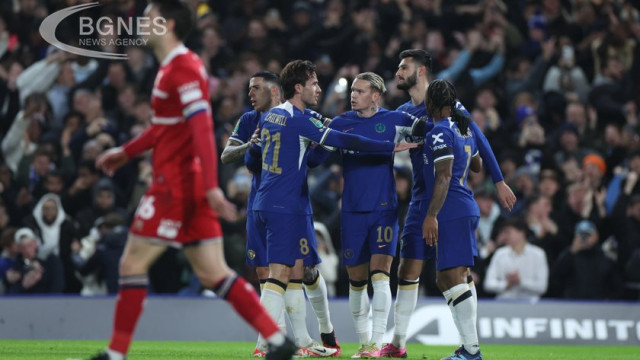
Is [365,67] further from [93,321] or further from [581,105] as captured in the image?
[93,321]

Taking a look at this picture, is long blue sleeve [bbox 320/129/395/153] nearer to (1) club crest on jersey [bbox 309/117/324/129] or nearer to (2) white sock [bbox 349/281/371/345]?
(1) club crest on jersey [bbox 309/117/324/129]

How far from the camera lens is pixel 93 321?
13.8 metres

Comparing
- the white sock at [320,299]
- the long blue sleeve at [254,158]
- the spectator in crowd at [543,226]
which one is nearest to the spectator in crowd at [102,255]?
the long blue sleeve at [254,158]

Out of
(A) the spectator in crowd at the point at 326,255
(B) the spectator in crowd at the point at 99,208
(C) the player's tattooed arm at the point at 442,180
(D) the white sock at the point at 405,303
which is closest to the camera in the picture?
(C) the player's tattooed arm at the point at 442,180

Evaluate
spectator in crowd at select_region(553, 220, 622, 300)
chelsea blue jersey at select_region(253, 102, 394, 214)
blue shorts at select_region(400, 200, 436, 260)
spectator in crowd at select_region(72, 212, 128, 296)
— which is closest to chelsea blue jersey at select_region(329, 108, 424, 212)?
blue shorts at select_region(400, 200, 436, 260)

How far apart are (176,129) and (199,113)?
0.37m

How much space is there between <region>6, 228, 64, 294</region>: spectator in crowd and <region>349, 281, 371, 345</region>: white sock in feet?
19.8

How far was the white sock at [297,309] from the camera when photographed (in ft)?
34.4

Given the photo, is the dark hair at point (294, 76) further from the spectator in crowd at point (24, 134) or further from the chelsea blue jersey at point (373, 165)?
the spectator in crowd at point (24, 134)

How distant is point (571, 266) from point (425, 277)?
84.1 inches

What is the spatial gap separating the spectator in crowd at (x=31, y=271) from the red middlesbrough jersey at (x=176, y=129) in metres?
7.81

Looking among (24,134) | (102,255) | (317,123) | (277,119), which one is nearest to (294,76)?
(277,119)

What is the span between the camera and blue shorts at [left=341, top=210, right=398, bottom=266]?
10250 mm

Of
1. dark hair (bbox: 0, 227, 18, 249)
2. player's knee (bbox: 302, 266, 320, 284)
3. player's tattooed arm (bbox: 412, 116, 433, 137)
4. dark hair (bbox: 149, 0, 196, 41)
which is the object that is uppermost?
dark hair (bbox: 149, 0, 196, 41)
